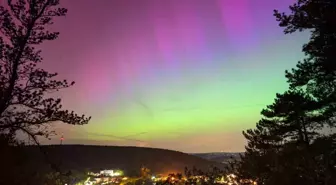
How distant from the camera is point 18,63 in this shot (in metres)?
10.7

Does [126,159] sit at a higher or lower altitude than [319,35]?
lower

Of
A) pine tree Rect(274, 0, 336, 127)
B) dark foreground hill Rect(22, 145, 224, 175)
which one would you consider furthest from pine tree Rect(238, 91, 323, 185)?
dark foreground hill Rect(22, 145, 224, 175)

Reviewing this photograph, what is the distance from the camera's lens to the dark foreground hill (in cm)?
14738

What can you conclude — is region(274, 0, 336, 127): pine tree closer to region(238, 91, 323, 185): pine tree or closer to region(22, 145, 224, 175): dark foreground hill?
region(238, 91, 323, 185): pine tree

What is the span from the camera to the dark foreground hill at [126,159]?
5802 inches

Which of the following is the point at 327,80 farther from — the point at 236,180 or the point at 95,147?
the point at 95,147

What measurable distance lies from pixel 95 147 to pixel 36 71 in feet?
551

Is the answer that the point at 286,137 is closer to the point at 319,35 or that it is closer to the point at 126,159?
the point at 319,35

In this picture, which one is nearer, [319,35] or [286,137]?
[319,35]

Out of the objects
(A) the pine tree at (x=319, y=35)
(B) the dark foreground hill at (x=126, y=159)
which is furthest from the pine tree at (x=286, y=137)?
(B) the dark foreground hill at (x=126, y=159)

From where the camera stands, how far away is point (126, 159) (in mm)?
165000

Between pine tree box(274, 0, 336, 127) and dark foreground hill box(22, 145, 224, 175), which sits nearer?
pine tree box(274, 0, 336, 127)

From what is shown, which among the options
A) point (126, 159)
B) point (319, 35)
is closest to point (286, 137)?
point (319, 35)

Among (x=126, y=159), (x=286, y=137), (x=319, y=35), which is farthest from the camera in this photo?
(x=126, y=159)
